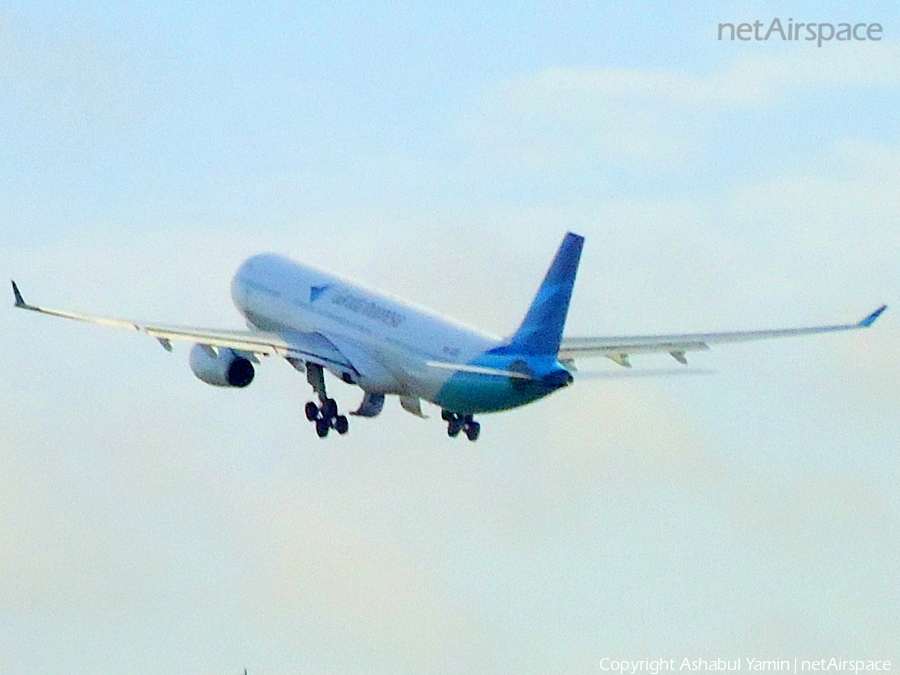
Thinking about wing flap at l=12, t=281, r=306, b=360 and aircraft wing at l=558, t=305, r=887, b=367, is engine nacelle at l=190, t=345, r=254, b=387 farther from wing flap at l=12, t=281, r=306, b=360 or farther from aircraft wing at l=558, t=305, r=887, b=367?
aircraft wing at l=558, t=305, r=887, b=367

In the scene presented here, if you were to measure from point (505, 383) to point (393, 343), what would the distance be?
822 cm

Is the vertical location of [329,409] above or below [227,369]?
below

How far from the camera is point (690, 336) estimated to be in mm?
92125

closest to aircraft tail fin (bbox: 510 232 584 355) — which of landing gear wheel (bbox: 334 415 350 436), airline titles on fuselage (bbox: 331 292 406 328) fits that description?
airline titles on fuselage (bbox: 331 292 406 328)

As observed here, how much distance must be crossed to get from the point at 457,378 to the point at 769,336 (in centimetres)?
1143

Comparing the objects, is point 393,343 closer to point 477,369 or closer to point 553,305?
point 477,369

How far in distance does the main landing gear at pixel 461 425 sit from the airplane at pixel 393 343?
0.04 m

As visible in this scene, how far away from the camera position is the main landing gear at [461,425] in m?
95.1

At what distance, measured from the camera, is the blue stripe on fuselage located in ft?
279

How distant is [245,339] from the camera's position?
314ft

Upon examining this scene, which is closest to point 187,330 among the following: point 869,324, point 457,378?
point 457,378

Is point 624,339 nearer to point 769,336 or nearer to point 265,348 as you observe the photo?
point 769,336

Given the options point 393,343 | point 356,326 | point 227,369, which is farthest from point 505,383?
point 227,369

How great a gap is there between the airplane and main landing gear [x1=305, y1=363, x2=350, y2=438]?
0.12ft
